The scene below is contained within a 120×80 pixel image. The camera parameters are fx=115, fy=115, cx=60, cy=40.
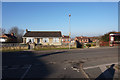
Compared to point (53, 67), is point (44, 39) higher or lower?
higher

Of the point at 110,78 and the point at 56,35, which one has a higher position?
the point at 56,35

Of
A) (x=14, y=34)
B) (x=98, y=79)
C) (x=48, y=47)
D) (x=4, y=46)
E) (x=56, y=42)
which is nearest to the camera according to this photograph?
(x=98, y=79)

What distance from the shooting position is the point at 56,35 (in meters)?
34.4

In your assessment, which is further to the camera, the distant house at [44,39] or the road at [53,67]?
the distant house at [44,39]

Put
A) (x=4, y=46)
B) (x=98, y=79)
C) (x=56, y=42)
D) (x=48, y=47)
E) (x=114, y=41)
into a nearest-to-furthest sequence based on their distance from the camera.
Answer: (x=98, y=79)
(x=4, y=46)
(x=48, y=47)
(x=114, y=41)
(x=56, y=42)

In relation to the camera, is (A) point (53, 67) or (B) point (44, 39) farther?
(B) point (44, 39)

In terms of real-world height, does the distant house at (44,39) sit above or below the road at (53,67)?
above

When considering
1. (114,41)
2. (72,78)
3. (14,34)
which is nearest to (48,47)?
(114,41)

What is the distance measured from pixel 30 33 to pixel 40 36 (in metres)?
3.83

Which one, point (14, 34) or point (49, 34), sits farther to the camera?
point (14, 34)

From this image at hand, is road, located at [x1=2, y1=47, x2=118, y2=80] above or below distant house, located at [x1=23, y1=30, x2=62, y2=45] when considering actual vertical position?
below

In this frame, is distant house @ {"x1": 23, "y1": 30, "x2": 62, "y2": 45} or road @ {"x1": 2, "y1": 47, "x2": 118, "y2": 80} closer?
road @ {"x1": 2, "y1": 47, "x2": 118, "y2": 80}

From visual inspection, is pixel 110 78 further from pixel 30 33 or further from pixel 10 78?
pixel 30 33

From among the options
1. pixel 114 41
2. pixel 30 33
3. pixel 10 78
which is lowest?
pixel 10 78
